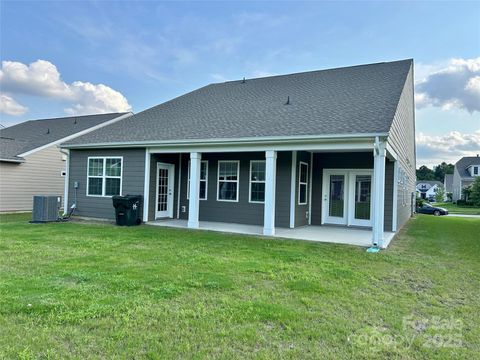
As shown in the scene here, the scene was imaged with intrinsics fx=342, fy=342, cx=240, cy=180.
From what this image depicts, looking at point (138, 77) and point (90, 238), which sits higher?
point (138, 77)

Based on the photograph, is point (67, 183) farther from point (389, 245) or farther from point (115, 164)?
point (389, 245)

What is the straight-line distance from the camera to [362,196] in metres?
11.8

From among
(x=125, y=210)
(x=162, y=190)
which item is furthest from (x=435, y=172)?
(x=125, y=210)

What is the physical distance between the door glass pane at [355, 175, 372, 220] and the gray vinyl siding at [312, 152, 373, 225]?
482 millimetres

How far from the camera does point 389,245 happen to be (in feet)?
27.2

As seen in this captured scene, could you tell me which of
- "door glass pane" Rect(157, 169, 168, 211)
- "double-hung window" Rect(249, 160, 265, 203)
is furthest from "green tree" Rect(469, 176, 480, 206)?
"door glass pane" Rect(157, 169, 168, 211)

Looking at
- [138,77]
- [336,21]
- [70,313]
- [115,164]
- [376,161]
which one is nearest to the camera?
[70,313]

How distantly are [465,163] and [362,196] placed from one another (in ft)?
161

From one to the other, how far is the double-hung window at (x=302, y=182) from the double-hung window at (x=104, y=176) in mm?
6120

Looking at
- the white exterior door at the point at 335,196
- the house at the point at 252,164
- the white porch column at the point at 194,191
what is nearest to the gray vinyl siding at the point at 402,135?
the house at the point at 252,164

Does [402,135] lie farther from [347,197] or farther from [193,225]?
[193,225]

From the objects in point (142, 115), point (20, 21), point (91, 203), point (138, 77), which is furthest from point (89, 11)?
point (91, 203)

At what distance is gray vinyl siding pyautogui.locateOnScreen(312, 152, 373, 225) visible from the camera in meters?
11.5

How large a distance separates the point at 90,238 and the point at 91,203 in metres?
4.57
